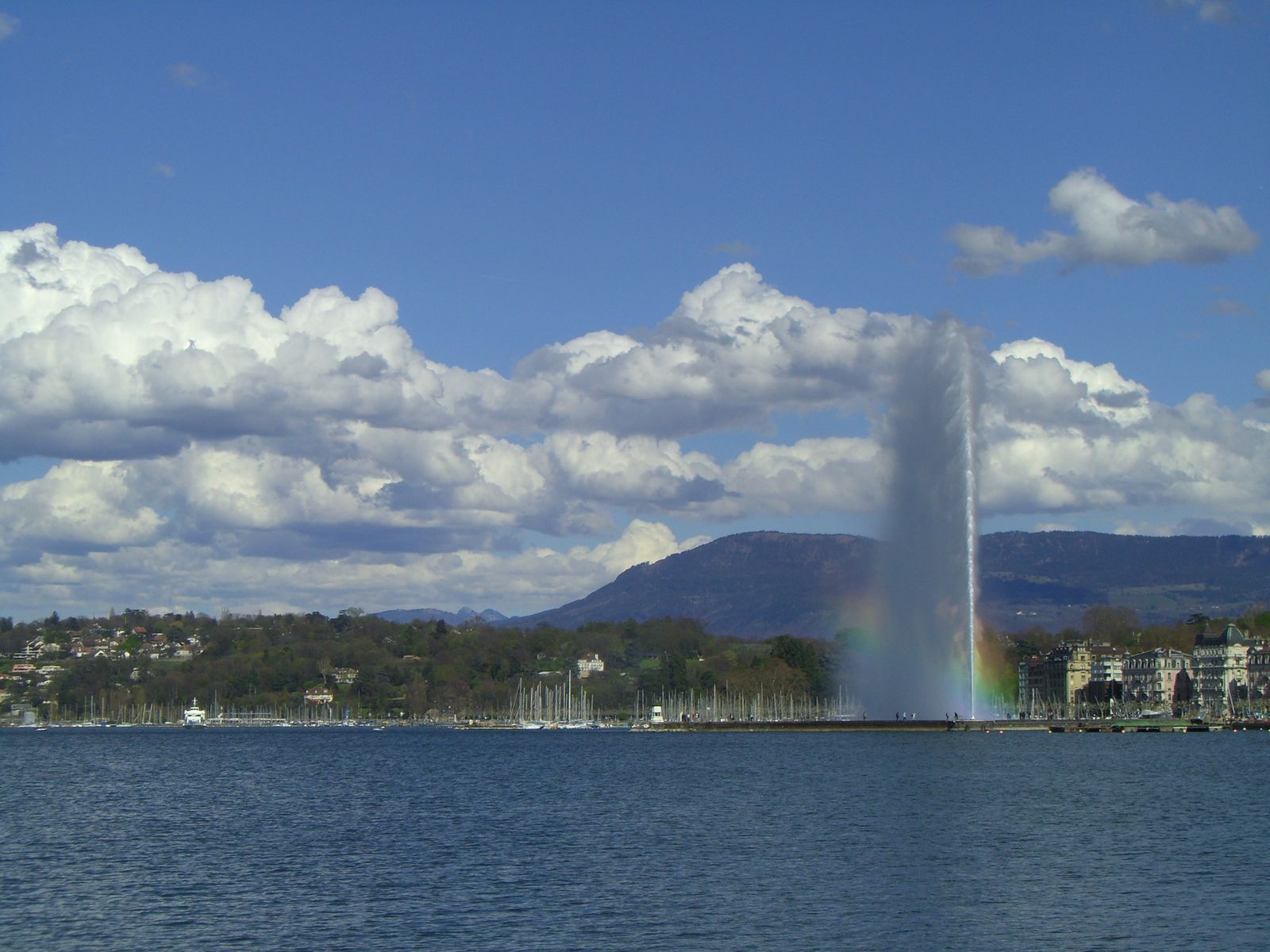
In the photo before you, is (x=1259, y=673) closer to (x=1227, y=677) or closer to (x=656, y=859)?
(x=1227, y=677)

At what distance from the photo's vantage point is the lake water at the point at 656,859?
31.8m

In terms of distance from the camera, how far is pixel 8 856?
45.8 m

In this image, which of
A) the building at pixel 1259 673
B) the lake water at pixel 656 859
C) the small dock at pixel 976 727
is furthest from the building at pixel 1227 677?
the lake water at pixel 656 859

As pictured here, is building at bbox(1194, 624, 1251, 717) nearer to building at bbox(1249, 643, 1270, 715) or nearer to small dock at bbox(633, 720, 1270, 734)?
building at bbox(1249, 643, 1270, 715)

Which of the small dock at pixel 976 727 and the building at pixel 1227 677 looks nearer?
the small dock at pixel 976 727

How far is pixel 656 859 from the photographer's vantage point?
141ft

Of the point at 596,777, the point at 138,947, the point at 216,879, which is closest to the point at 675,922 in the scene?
A: the point at 138,947

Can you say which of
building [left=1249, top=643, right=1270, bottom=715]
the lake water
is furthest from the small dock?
building [left=1249, top=643, right=1270, bottom=715]

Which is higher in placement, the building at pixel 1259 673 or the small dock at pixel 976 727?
the building at pixel 1259 673

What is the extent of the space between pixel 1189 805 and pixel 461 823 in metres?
28.2

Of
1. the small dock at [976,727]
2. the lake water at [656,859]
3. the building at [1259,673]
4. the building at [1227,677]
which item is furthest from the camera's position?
the building at [1227,677]

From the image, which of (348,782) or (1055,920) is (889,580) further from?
(1055,920)

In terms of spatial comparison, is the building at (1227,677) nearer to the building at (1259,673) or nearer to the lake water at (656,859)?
the building at (1259,673)

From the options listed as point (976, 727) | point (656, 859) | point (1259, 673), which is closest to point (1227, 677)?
point (1259, 673)
